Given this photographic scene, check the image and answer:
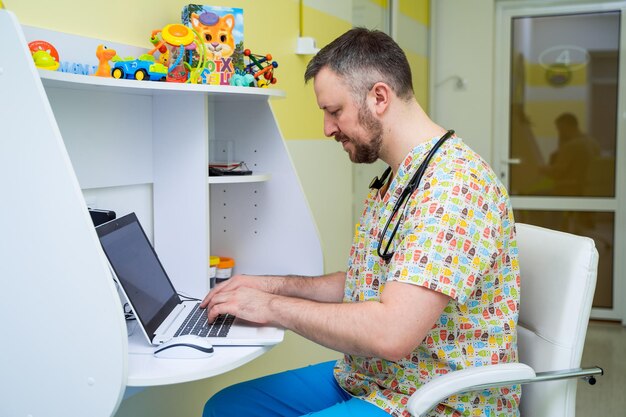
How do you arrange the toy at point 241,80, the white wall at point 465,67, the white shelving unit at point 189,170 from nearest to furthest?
the white shelving unit at point 189,170
the toy at point 241,80
the white wall at point 465,67

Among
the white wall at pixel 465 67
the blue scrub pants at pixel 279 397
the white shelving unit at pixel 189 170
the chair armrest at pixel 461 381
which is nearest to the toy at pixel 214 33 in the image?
the white shelving unit at pixel 189 170

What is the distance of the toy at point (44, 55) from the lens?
1.21 metres

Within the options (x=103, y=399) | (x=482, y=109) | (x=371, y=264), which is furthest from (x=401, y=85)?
(x=482, y=109)

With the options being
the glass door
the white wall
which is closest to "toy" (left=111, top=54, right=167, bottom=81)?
the white wall

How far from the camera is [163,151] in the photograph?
1.70 meters

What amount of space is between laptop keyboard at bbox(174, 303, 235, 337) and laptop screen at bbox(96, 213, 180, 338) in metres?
0.05

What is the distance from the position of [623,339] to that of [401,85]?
3155 millimetres

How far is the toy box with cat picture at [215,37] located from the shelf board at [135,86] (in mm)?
62

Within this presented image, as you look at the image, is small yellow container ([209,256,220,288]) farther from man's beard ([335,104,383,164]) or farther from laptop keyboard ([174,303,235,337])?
man's beard ([335,104,383,164])

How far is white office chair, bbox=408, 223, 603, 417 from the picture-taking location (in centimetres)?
125

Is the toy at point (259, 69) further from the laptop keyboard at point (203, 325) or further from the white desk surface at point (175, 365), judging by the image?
the white desk surface at point (175, 365)

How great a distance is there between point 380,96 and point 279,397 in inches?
29.2

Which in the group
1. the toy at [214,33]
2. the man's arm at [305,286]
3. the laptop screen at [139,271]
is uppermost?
the toy at [214,33]

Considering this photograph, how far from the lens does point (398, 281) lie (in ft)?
3.94
